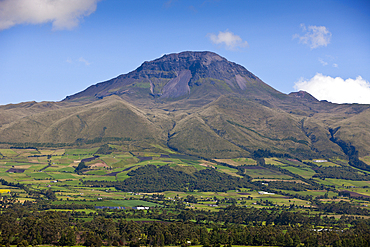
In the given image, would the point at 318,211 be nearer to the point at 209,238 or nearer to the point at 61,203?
the point at 209,238

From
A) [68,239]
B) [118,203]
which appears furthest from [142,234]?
[118,203]

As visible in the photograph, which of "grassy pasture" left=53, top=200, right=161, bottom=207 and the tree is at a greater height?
the tree

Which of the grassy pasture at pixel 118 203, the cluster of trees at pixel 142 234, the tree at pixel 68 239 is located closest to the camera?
the tree at pixel 68 239

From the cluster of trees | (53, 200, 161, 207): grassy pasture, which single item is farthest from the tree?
(53, 200, 161, 207): grassy pasture

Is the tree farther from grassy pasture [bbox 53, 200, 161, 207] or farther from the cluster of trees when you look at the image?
grassy pasture [bbox 53, 200, 161, 207]

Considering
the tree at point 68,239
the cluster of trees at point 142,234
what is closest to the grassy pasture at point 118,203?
the cluster of trees at point 142,234

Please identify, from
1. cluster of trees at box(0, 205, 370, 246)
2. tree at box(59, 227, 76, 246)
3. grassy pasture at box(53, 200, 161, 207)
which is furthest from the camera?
grassy pasture at box(53, 200, 161, 207)

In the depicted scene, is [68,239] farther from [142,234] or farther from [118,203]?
[118,203]

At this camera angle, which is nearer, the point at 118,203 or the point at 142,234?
the point at 142,234

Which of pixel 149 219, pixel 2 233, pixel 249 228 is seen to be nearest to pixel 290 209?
pixel 249 228

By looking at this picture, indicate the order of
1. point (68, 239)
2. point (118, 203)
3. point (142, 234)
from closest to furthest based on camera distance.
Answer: point (68, 239) < point (142, 234) < point (118, 203)

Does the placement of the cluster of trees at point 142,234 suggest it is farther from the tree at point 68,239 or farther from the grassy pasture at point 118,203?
the grassy pasture at point 118,203
